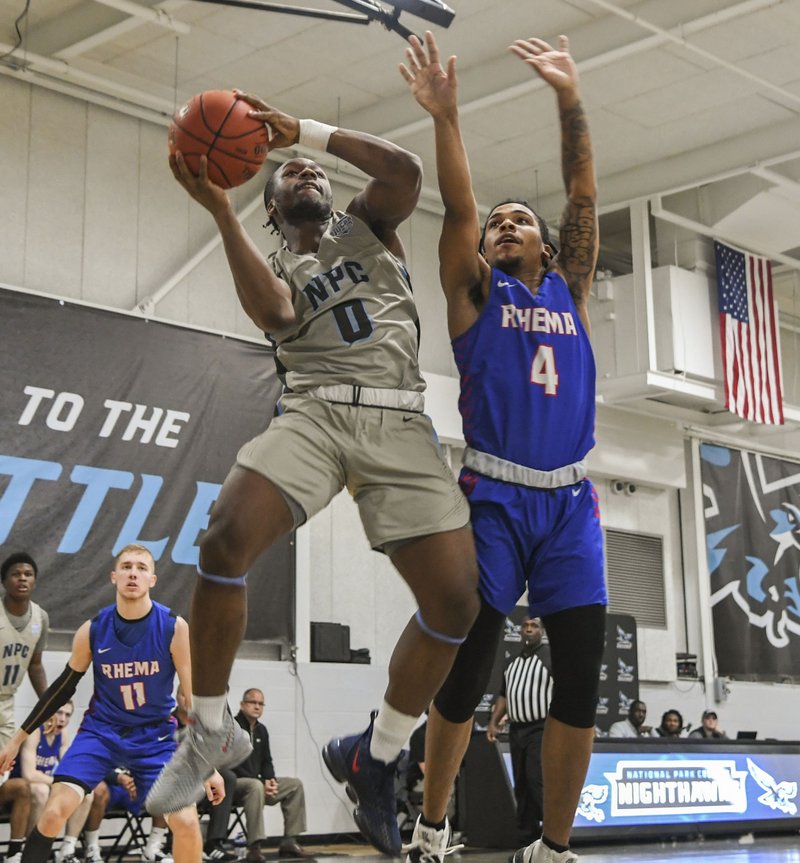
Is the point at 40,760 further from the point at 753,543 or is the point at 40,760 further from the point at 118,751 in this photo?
the point at 753,543

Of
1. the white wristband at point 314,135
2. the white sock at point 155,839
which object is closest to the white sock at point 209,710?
the white wristband at point 314,135

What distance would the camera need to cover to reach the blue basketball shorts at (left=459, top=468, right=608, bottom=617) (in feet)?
13.6

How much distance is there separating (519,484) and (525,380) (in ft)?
1.19

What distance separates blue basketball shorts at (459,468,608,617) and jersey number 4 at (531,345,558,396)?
0.35 meters

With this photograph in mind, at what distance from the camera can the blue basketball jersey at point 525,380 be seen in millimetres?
4297

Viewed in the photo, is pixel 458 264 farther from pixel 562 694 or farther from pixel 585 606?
pixel 562 694

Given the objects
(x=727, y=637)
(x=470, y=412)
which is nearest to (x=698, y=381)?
(x=727, y=637)

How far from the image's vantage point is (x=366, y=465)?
3.99 m

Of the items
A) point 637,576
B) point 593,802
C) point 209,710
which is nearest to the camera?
point 209,710

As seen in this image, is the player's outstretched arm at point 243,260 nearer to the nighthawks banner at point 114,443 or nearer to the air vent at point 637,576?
the nighthawks banner at point 114,443

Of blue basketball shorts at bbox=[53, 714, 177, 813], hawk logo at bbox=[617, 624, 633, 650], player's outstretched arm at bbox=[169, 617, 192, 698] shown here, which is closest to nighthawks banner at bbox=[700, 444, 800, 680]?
hawk logo at bbox=[617, 624, 633, 650]

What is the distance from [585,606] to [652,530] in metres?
13.2

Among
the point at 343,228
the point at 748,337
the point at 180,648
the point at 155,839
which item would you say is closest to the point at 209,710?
the point at 343,228

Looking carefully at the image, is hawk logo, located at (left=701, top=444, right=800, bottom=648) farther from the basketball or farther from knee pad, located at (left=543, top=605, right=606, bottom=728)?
the basketball
